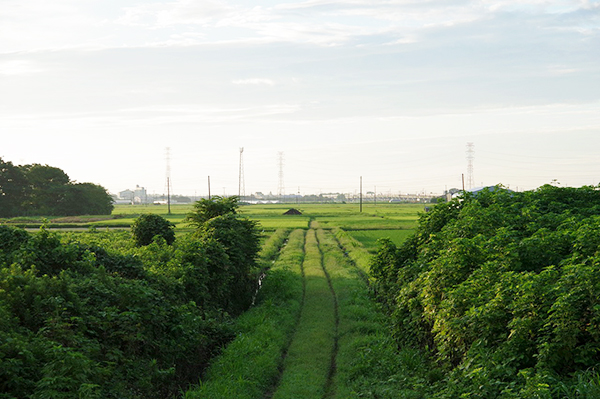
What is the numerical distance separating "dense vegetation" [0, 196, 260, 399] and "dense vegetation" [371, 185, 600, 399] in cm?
484

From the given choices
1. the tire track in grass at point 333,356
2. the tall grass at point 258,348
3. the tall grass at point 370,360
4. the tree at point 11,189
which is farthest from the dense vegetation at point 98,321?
the tree at point 11,189

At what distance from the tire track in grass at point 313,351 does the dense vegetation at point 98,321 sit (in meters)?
1.95

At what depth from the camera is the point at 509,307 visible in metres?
7.87

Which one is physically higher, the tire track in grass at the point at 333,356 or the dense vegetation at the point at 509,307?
the dense vegetation at the point at 509,307

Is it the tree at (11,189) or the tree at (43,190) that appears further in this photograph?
the tree at (43,190)

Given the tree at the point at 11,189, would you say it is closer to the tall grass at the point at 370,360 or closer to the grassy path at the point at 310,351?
the grassy path at the point at 310,351

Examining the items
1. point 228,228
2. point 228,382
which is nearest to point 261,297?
point 228,228

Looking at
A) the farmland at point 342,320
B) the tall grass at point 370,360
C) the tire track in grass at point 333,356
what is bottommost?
the tire track in grass at point 333,356

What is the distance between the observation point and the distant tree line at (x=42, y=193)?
7338 centimetres

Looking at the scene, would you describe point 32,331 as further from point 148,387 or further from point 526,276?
point 526,276

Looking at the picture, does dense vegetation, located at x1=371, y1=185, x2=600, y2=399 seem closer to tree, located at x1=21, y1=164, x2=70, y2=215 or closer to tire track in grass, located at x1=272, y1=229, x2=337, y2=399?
tire track in grass, located at x1=272, y1=229, x2=337, y2=399

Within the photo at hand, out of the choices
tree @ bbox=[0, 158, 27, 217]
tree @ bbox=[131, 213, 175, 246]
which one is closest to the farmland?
tree @ bbox=[131, 213, 175, 246]

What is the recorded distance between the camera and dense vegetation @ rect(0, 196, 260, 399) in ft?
23.0

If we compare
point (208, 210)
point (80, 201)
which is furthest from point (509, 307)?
point (80, 201)
